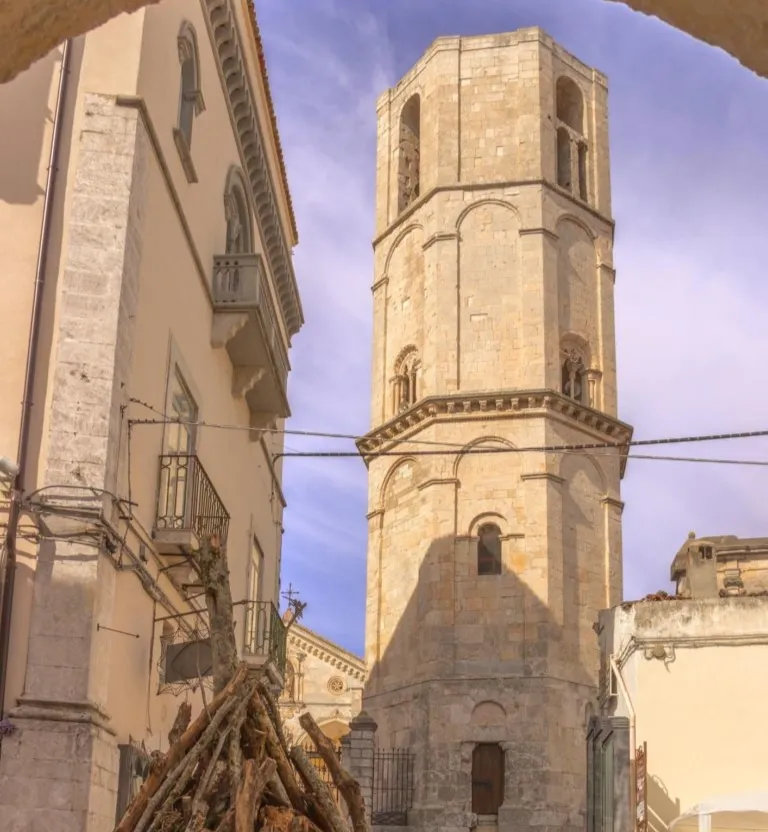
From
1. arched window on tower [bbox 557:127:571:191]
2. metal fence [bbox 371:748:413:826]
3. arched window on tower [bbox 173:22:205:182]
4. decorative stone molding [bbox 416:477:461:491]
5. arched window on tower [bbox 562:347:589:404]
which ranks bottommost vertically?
A: metal fence [bbox 371:748:413:826]

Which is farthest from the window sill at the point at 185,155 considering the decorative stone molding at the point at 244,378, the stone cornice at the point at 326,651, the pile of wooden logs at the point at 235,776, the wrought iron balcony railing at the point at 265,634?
the stone cornice at the point at 326,651

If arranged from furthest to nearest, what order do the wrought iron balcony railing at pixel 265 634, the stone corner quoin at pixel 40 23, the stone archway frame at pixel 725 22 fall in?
the wrought iron balcony railing at pixel 265 634 < the stone corner quoin at pixel 40 23 < the stone archway frame at pixel 725 22

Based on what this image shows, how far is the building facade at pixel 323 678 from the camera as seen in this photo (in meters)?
42.8

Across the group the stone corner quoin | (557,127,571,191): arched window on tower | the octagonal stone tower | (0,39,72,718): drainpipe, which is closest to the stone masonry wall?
(0,39,72,718): drainpipe

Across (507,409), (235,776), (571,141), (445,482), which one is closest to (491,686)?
(445,482)

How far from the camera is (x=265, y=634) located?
16750 mm

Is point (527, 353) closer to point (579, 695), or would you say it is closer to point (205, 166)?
point (579, 695)

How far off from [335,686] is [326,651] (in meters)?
1.22

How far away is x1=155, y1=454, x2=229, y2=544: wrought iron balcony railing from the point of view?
12.1 meters

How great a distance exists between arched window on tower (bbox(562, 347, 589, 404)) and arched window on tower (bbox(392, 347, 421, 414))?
142 inches

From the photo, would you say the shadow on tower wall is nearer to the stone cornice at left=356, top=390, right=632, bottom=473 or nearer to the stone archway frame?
the stone cornice at left=356, top=390, right=632, bottom=473

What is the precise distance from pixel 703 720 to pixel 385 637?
13.0 metres

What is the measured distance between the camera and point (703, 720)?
1786 cm

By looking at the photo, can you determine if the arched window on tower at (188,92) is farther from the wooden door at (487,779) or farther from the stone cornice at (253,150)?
the wooden door at (487,779)
